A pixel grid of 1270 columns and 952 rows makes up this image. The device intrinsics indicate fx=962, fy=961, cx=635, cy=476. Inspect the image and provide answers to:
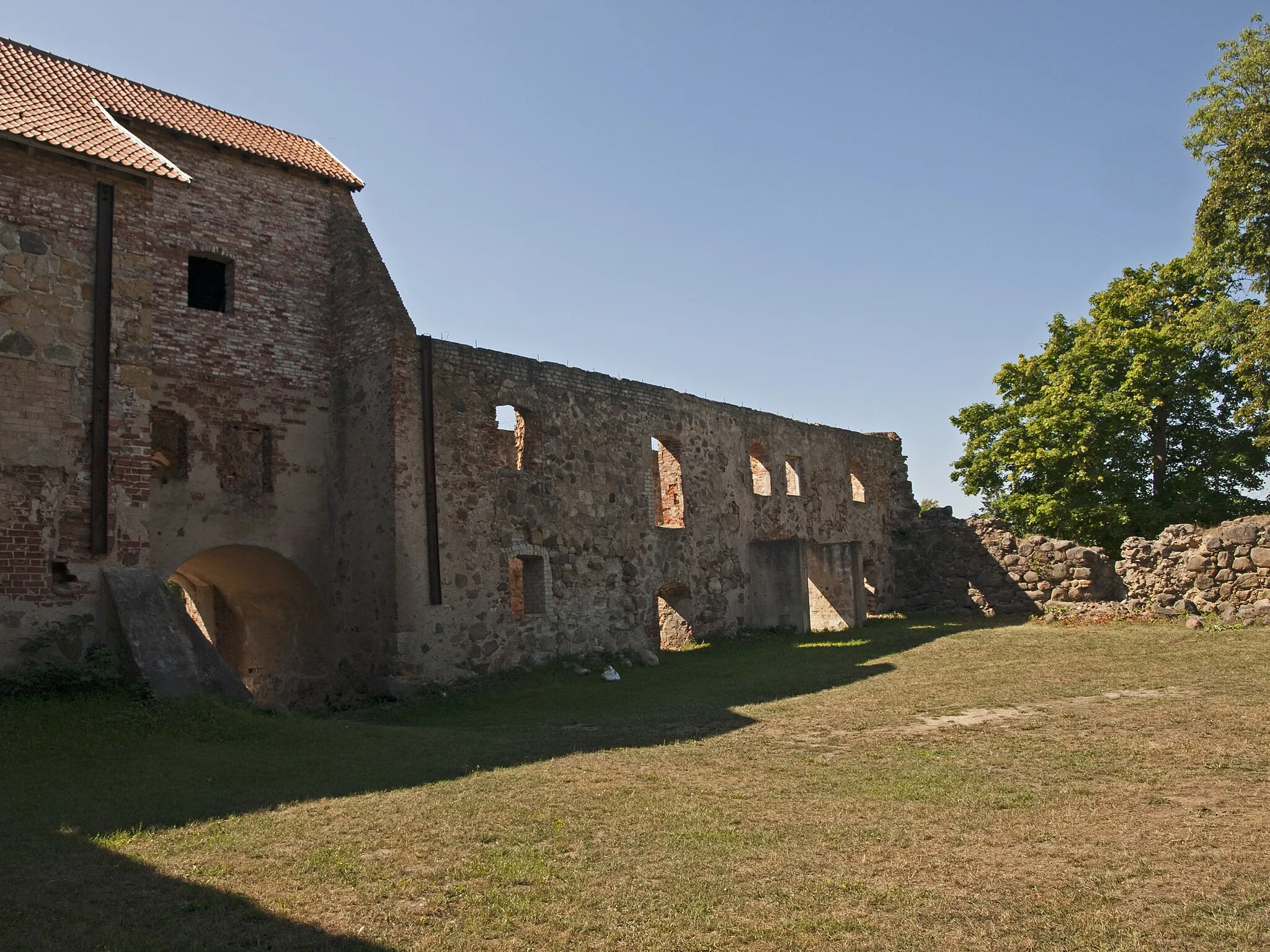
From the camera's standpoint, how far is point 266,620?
16.0 meters

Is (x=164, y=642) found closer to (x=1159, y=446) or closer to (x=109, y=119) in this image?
(x=109, y=119)

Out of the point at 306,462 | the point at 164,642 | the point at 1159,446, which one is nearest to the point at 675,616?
the point at 306,462

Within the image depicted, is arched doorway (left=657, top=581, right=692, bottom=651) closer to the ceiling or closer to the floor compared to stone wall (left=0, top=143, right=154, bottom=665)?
closer to the floor

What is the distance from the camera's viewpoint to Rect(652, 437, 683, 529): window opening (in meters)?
19.9

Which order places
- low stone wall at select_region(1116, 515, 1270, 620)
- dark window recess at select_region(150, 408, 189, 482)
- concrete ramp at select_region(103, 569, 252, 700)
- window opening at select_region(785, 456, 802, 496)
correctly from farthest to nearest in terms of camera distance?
window opening at select_region(785, 456, 802, 496), low stone wall at select_region(1116, 515, 1270, 620), dark window recess at select_region(150, 408, 189, 482), concrete ramp at select_region(103, 569, 252, 700)

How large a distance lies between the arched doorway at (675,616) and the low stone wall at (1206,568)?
893 cm

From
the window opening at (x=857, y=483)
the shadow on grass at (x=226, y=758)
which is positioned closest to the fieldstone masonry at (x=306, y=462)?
the shadow on grass at (x=226, y=758)

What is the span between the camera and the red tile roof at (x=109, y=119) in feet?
37.0

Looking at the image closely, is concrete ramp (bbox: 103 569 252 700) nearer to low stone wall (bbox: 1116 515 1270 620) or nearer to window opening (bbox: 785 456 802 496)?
window opening (bbox: 785 456 802 496)

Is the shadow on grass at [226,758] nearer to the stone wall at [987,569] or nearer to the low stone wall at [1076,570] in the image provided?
the low stone wall at [1076,570]

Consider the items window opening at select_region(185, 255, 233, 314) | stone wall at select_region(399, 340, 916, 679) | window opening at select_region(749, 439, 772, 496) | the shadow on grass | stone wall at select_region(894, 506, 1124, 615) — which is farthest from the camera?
window opening at select_region(749, 439, 772, 496)

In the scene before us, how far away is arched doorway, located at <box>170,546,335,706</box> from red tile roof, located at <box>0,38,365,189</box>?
564cm

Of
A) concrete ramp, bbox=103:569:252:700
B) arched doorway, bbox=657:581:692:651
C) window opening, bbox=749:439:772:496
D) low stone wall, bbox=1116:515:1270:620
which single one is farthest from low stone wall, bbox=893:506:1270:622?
concrete ramp, bbox=103:569:252:700

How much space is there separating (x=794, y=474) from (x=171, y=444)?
14.6 m
